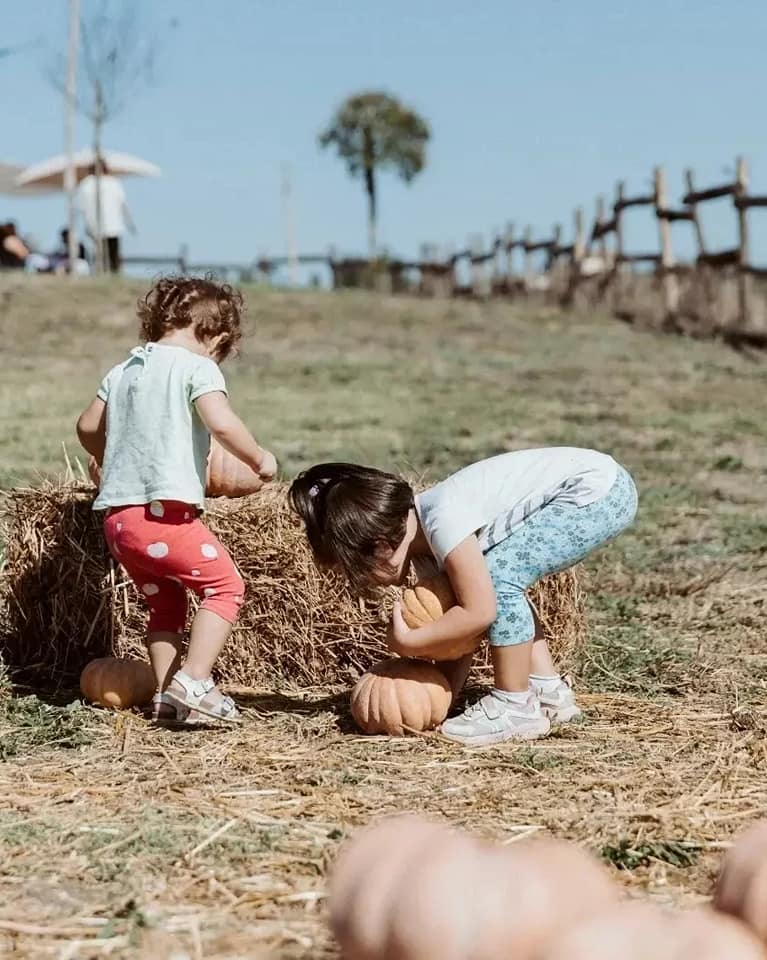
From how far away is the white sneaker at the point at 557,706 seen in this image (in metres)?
4.57

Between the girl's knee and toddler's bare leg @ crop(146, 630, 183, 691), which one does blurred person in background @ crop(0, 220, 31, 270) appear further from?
the girl's knee

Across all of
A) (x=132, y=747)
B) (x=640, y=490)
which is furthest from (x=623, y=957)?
(x=640, y=490)

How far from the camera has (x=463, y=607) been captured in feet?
14.2

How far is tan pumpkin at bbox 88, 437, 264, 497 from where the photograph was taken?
507cm

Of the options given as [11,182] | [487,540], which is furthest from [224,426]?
[11,182]

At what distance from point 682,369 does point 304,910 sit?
1425 centimetres

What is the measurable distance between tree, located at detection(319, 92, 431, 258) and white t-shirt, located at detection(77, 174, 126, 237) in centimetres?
2396

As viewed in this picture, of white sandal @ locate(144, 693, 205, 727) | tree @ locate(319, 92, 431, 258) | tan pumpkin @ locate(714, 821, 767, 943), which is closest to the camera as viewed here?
tan pumpkin @ locate(714, 821, 767, 943)

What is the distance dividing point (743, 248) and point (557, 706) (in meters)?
14.9

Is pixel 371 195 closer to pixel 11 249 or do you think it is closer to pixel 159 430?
pixel 11 249

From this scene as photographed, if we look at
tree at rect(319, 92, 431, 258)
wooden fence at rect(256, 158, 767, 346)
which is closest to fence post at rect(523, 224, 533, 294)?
wooden fence at rect(256, 158, 767, 346)

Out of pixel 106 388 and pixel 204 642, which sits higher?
pixel 106 388

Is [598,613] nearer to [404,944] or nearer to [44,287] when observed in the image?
[404,944]

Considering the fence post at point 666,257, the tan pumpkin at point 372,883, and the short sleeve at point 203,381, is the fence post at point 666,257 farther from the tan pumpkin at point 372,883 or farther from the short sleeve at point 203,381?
the tan pumpkin at point 372,883
